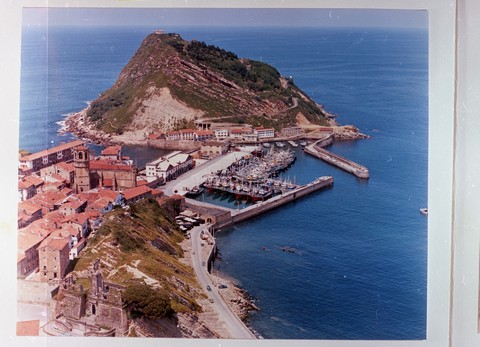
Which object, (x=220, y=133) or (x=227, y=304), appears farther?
(x=220, y=133)

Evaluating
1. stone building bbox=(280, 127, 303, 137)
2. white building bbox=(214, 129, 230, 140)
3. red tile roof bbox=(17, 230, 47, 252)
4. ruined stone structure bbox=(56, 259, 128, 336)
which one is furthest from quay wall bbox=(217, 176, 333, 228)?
red tile roof bbox=(17, 230, 47, 252)

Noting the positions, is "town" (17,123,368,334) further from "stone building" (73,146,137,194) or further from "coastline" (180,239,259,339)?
"coastline" (180,239,259,339)

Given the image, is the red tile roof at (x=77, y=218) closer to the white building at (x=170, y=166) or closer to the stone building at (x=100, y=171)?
the stone building at (x=100, y=171)

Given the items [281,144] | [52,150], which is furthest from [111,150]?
[281,144]

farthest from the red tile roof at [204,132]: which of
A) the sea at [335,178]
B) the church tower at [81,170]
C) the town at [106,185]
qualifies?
the church tower at [81,170]

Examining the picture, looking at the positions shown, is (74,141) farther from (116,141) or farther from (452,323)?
(452,323)

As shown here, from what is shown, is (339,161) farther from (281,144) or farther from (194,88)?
(194,88)
